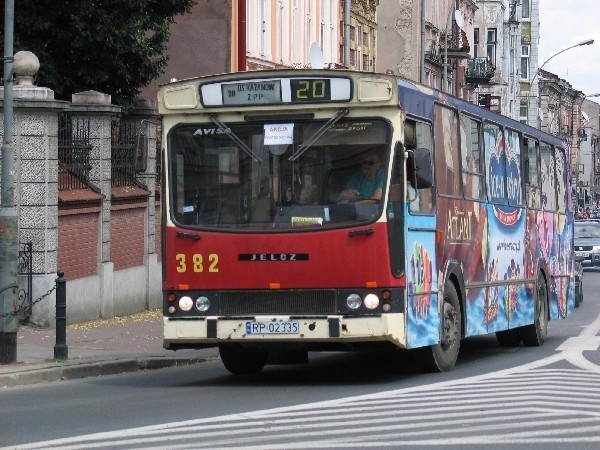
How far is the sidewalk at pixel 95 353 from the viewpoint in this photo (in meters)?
17.1

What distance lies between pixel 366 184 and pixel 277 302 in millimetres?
1477

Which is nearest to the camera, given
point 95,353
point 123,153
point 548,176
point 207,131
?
point 207,131

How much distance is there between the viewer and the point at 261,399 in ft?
47.3

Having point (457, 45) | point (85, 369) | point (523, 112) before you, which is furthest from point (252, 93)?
point (523, 112)

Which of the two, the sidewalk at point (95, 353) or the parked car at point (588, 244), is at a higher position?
the parked car at point (588, 244)

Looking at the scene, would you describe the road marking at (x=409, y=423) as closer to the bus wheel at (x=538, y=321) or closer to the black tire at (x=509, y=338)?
the bus wheel at (x=538, y=321)

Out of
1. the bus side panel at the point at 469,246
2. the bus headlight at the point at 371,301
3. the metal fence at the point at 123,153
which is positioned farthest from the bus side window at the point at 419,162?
the metal fence at the point at 123,153

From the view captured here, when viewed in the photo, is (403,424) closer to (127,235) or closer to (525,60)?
(127,235)

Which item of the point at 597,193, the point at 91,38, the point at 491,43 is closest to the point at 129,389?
the point at 91,38

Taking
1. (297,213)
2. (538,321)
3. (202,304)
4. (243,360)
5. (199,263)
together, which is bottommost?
(243,360)

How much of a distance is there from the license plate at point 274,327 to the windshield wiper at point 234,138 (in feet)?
5.34

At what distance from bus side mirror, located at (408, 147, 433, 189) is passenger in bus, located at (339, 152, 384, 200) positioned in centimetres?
42

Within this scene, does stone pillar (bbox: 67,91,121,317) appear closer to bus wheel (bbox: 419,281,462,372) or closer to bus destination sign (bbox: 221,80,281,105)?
bus wheel (bbox: 419,281,462,372)

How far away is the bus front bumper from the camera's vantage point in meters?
15.5
